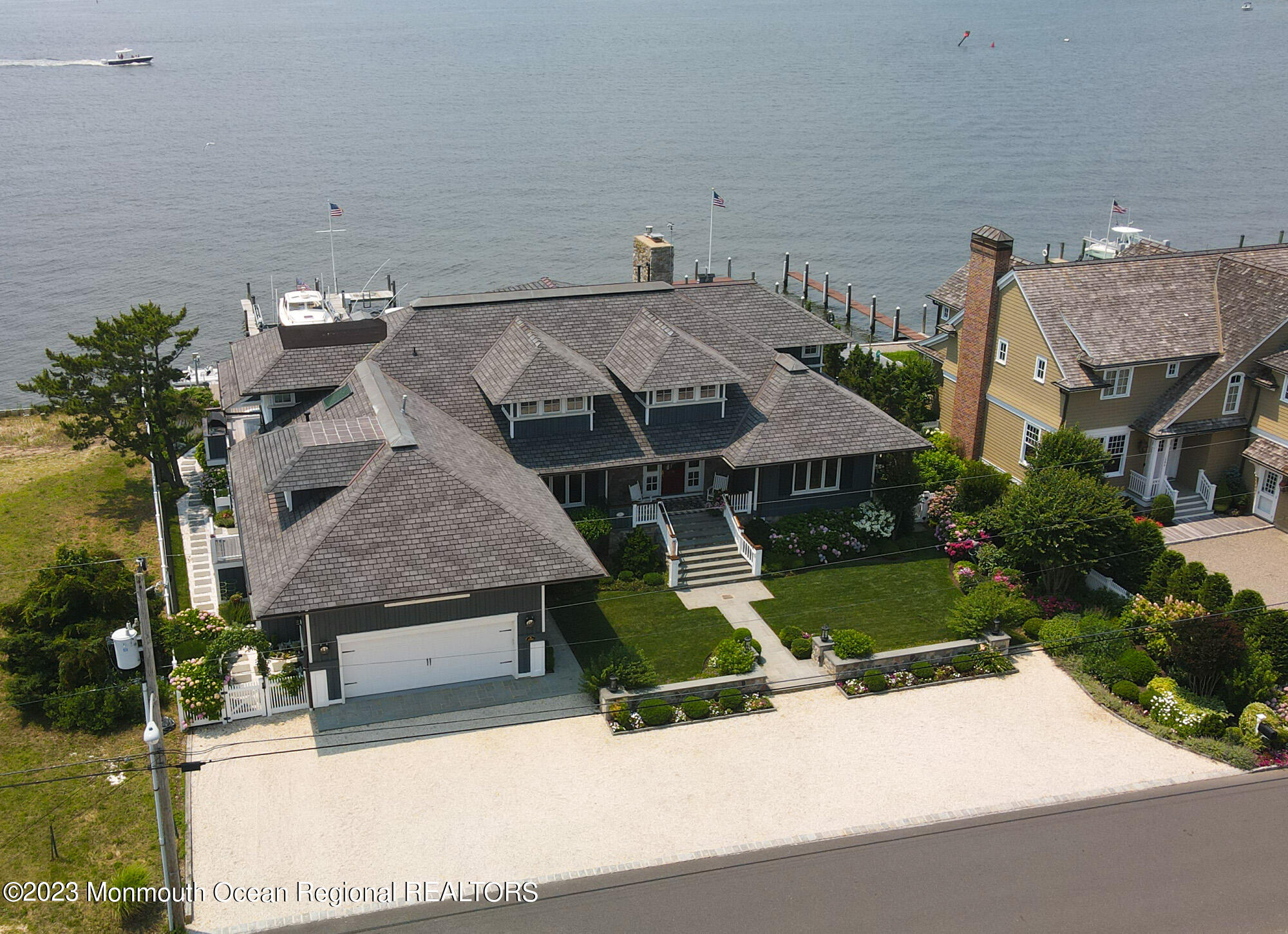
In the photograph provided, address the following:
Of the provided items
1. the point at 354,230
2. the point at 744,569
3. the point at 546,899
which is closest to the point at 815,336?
the point at 744,569

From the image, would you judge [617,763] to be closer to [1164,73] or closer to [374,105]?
[374,105]

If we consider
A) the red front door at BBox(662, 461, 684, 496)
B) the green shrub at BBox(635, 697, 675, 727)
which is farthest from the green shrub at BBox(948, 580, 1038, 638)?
the red front door at BBox(662, 461, 684, 496)

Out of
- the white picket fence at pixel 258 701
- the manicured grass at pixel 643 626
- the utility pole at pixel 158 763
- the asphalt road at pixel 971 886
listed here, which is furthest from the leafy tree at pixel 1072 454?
the utility pole at pixel 158 763

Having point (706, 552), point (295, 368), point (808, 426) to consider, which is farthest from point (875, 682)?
point (295, 368)

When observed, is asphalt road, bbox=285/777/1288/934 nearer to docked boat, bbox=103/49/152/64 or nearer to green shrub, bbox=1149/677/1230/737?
green shrub, bbox=1149/677/1230/737

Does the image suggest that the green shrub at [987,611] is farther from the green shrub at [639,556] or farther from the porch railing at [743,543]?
the green shrub at [639,556]
